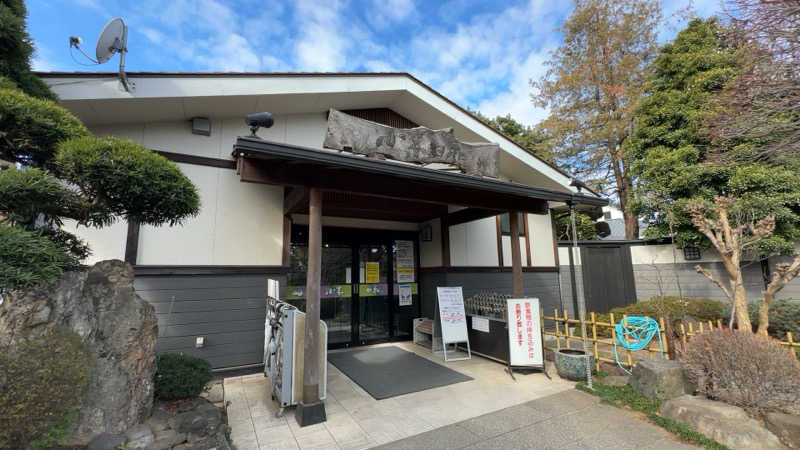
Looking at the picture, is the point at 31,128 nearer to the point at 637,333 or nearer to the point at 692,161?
the point at 637,333

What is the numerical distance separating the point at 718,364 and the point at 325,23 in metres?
7.51

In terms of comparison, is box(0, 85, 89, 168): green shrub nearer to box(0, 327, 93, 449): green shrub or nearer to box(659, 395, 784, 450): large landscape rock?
box(0, 327, 93, 449): green shrub

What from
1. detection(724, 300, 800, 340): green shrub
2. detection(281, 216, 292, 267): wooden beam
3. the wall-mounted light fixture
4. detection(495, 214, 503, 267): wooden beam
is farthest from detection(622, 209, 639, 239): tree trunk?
the wall-mounted light fixture

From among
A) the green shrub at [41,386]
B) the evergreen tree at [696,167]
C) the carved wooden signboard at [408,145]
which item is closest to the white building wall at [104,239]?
the green shrub at [41,386]

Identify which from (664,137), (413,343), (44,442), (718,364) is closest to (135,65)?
(44,442)

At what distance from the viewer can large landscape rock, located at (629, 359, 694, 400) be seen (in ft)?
11.6

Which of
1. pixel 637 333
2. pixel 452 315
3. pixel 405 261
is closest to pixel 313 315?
pixel 452 315

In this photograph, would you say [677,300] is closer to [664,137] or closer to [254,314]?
[664,137]

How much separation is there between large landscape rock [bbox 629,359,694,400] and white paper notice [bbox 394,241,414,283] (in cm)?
430

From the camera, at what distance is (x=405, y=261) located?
7078 millimetres

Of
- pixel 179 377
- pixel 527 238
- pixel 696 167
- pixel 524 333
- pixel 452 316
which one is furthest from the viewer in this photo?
pixel 527 238

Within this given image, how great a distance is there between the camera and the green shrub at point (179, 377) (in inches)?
114

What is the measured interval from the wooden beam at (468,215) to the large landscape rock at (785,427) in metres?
3.64

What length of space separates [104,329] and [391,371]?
11.5ft
